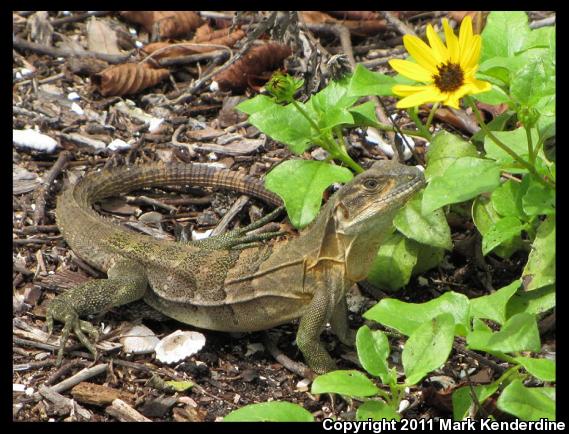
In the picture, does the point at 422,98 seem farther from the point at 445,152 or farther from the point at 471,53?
the point at 445,152

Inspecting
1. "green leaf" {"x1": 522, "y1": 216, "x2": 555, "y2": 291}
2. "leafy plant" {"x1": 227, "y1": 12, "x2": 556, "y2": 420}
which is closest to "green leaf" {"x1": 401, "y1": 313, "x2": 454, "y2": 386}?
"leafy plant" {"x1": 227, "y1": 12, "x2": 556, "y2": 420}

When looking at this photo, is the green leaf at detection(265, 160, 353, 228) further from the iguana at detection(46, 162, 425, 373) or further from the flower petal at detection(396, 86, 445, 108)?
the flower petal at detection(396, 86, 445, 108)

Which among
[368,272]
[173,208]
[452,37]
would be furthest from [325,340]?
[452,37]

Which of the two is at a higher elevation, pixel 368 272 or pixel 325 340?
pixel 368 272

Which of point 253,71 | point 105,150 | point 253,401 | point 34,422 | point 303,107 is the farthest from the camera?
point 253,71

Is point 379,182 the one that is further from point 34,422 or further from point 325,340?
point 34,422

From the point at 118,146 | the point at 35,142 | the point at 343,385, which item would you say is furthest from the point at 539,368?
the point at 35,142

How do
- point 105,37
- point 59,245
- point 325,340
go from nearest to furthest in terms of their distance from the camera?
point 325,340 → point 59,245 → point 105,37
